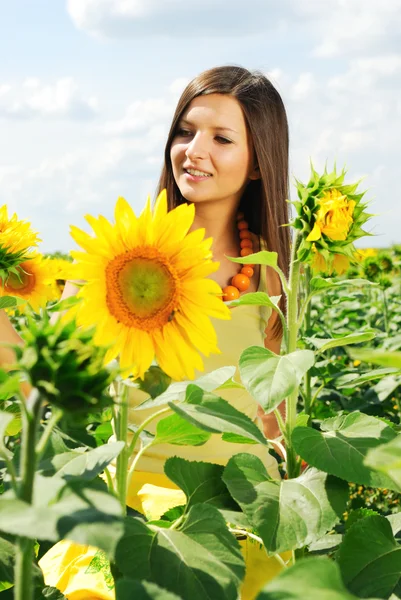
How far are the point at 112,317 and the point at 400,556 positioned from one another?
0.46 m

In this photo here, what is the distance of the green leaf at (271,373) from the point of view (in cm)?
114

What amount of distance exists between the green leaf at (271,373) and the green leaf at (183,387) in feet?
0.26

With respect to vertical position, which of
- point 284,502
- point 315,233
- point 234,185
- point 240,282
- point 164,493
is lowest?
point 164,493

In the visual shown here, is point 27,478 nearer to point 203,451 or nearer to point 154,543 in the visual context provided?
point 154,543

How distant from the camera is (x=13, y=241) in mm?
1672

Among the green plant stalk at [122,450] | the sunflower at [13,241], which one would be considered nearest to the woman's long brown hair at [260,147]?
the sunflower at [13,241]

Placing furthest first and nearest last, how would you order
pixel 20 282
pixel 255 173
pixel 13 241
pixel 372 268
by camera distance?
pixel 372 268
pixel 255 173
pixel 20 282
pixel 13 241

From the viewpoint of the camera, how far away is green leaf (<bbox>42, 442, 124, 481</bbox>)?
0.79 metres

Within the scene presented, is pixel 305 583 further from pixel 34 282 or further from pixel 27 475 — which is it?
pixel 34 282

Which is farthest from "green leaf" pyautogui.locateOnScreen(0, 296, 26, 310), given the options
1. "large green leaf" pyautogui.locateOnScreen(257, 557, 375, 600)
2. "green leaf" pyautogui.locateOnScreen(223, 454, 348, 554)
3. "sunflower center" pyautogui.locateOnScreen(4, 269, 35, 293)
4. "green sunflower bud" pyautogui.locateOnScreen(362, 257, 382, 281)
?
"green sunflower bud" pyautogui.locateOnScreen(362, 257, 382, 281)

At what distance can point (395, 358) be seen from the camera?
1.89 ft

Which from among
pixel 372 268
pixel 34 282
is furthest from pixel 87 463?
pixel 372 268

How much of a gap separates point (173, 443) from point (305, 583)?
0.46 meters

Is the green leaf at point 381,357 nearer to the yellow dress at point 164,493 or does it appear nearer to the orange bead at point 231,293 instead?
the yellow dress at point 164,493
